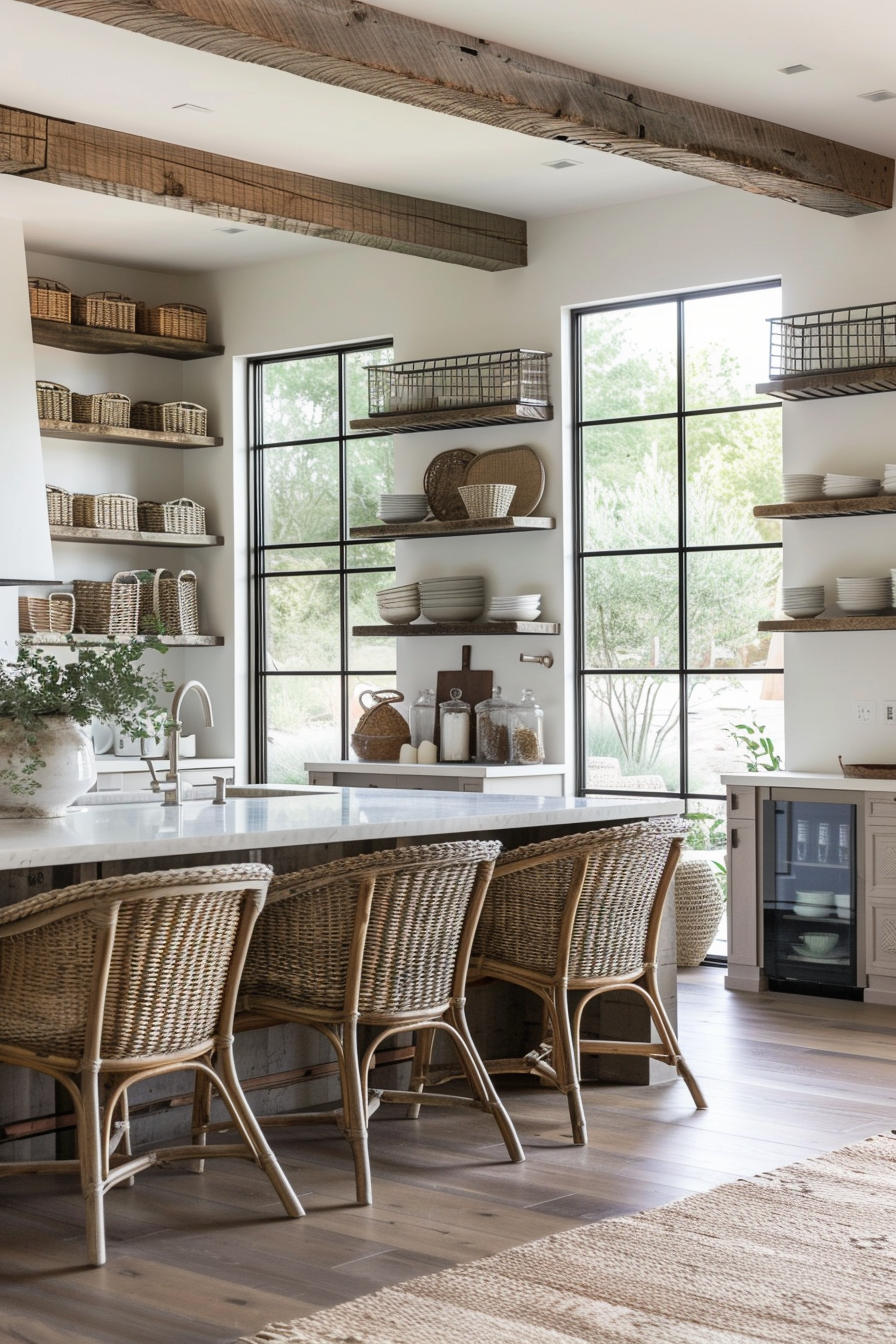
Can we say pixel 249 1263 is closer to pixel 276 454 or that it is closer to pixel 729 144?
pixel 729 144

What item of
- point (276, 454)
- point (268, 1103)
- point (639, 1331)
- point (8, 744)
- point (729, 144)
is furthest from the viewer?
point (276, 454)

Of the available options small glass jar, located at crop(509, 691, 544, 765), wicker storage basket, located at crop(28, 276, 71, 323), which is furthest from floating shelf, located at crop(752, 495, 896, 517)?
wicker storage basket, located at crop(28, 276, 71, 323)

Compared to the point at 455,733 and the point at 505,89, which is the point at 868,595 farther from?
the point at 505,89

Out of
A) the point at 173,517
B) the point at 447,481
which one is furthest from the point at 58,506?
the point at 447,481

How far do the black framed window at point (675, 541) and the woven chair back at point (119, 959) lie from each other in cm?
384

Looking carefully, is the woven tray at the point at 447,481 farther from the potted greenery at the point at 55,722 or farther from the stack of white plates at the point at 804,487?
the potted greenery at the point at 55,722

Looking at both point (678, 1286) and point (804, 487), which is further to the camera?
point (804, 487)

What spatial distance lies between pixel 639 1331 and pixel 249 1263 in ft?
2.62

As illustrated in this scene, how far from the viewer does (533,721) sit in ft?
23.2

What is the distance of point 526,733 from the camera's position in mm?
7023

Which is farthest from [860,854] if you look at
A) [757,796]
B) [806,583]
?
[806,583]

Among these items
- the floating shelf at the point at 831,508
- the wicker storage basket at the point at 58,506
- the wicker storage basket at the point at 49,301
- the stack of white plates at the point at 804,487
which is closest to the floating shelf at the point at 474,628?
the floating shelf at the point at 831,508

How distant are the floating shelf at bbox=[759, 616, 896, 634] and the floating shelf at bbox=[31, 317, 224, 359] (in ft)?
11.1

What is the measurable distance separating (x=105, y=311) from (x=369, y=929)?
16.4 ft
